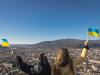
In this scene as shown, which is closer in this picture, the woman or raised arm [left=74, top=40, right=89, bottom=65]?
the woman

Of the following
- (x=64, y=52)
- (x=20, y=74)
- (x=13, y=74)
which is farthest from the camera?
(x=13, y=74)

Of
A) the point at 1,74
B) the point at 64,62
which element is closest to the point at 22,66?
the point at 64,62

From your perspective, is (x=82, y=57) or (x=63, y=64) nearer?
(x=63, y=64)

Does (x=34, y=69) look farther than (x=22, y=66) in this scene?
Yes

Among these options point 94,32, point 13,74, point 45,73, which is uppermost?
point 94,32

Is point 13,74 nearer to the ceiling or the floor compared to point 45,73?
nearer to the floor

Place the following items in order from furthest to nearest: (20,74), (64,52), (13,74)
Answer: (13,74) < (20,74) < (64,52)

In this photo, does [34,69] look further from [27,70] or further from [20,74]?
[20,74]

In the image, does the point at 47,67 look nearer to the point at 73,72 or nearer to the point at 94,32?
the point at 73,72

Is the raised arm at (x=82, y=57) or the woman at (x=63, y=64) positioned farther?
the raised arm at (x=82, y=57)

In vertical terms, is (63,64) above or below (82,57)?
below
